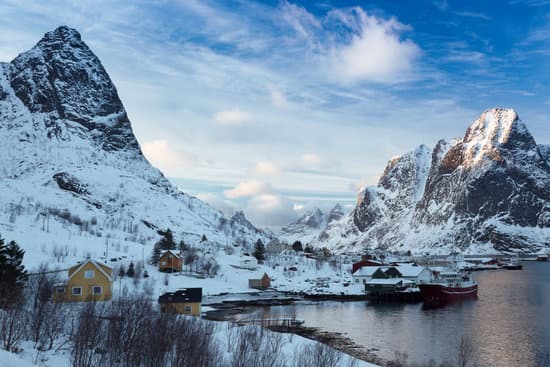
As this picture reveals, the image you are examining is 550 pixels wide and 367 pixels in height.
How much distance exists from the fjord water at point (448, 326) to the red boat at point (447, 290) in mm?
6091

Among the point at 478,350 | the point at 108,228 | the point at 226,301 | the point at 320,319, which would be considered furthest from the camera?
the point at 108,228

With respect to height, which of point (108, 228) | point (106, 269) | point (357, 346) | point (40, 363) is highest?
point (108, 228)

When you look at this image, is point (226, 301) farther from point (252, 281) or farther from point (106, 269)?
point (106, 269)

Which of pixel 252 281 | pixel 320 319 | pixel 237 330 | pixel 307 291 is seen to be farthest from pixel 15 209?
pixel 237 330

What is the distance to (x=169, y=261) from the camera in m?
110

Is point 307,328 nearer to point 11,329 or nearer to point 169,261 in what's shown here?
point 11,329

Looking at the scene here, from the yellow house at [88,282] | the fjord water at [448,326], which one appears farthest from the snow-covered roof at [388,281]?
the yellow house at [88,282]

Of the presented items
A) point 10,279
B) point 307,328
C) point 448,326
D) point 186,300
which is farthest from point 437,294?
point 10,279

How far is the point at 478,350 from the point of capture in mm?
54062

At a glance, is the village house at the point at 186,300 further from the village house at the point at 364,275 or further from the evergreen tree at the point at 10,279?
the village house at the point at 364,275

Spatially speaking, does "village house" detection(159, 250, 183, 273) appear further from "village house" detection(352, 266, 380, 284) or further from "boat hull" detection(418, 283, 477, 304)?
"boat hull" detection(418, 283, 477, 304)

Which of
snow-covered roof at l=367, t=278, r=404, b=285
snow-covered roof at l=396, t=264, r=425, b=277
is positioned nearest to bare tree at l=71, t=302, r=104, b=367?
snow-covered roof at l=367, t=278, r=404, b=285

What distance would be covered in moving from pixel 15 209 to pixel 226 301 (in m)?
98.4

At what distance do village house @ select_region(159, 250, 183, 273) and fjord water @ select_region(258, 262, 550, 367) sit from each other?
105 feet
